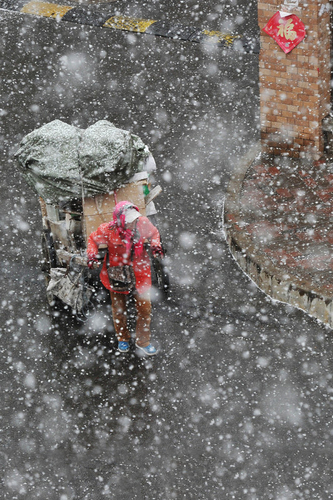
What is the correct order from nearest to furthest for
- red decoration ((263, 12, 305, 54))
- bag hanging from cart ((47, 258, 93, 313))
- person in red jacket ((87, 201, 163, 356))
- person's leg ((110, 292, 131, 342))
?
1. person in red jacket ((87, 201, 163, 356))
2. person's leg ((110, 292, 131, 342))
3. bag hanging from cart ((47, 258, 93, 313))
4. red decoration ((263, 12, 305, 54))

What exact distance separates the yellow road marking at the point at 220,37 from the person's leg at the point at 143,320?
6.10 meters

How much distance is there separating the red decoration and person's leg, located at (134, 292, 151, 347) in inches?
129

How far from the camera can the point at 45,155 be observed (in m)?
7.20

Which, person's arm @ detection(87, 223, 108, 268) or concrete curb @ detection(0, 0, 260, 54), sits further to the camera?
concrete curb @ detection(0, 0, 260, 54)

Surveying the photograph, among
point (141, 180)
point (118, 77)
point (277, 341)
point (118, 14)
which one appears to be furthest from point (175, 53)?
point (277, 341)

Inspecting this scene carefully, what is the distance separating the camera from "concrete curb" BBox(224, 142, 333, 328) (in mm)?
7512

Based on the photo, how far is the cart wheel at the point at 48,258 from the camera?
7.86m

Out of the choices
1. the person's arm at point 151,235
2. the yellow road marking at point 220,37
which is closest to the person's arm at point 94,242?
the person's arm at point 151,235

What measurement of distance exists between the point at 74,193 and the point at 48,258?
101 centimetres

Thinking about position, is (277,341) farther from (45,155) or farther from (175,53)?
(175,53)

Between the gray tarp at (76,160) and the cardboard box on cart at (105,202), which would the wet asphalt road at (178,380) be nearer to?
the cardboard box on cart at (105,202)

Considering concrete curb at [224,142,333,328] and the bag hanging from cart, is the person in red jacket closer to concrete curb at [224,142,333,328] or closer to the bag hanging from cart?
the bag hanging from cart

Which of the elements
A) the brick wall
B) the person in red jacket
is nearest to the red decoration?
the brick wall

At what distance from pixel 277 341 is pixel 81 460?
2107 mm
